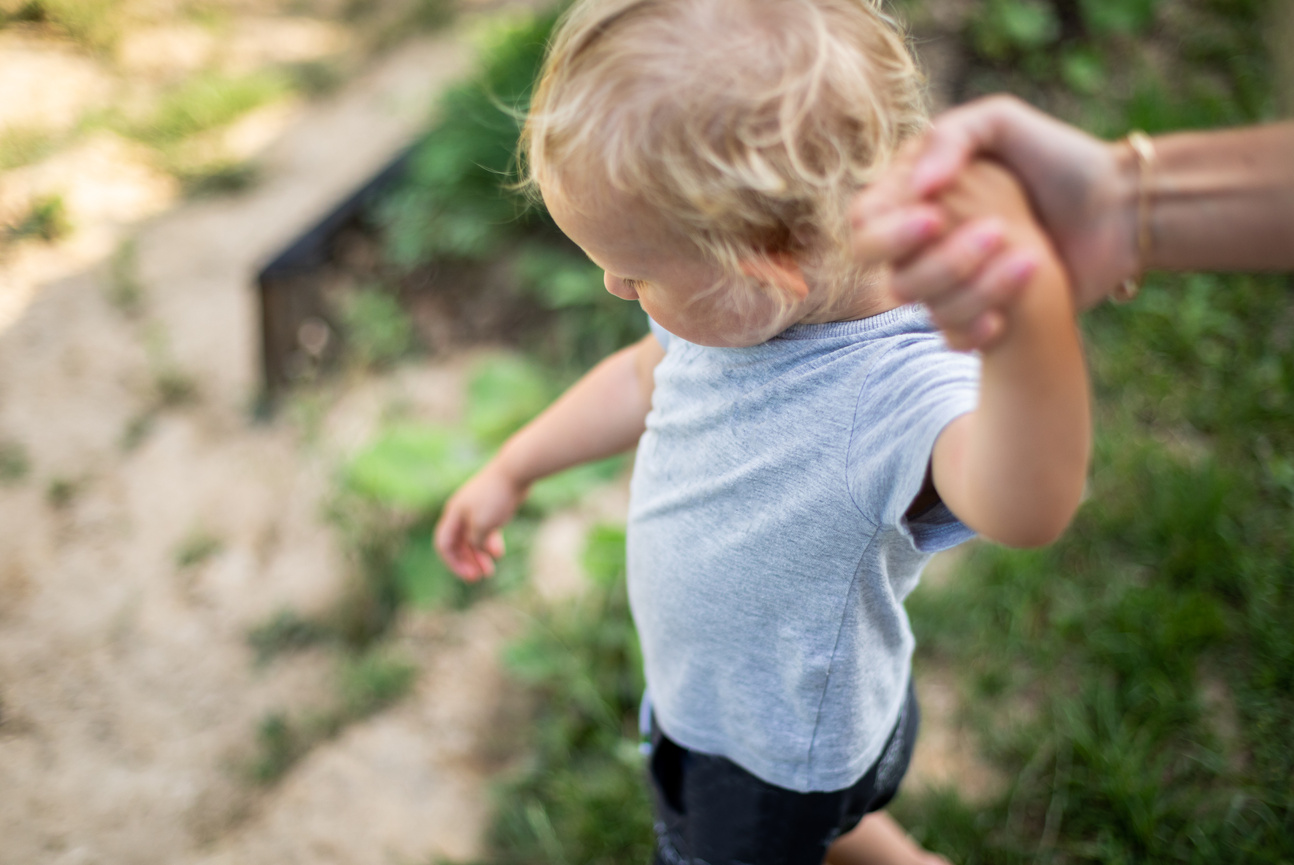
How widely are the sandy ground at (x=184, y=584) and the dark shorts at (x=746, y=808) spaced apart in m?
0.68

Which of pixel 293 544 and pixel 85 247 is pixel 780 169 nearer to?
pixel 293 544

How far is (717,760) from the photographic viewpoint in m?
1.12

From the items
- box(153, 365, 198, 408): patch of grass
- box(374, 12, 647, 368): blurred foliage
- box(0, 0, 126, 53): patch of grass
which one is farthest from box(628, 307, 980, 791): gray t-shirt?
box(0, 0, 126, 53): patch of grass

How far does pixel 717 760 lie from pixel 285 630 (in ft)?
5.07

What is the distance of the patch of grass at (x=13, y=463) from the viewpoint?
2.61 m

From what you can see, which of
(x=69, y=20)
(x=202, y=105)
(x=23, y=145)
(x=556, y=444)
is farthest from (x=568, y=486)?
(x=69, y=20)

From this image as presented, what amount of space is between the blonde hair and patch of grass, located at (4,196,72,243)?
3563 millimetres

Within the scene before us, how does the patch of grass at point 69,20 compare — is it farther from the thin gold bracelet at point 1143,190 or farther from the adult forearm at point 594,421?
the thin gold bracelet at point 1143,190

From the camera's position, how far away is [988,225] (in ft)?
1.56

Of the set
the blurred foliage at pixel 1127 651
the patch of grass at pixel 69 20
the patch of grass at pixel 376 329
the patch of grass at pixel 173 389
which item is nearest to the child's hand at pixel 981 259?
the blurred foliage at pixel 1127 651

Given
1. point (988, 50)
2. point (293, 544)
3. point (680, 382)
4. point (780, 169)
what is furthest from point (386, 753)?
point (988, 50)

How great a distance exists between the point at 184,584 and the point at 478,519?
4.96ft

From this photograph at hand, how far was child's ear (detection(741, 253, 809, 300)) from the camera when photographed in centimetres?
72

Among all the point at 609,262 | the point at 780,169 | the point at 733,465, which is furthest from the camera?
the point at 733,465
